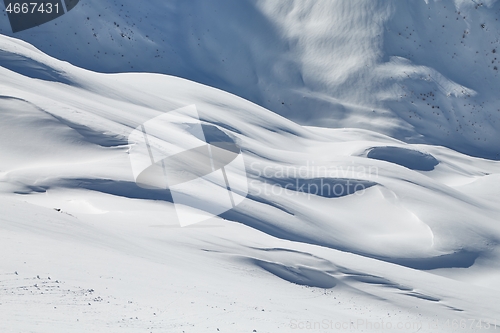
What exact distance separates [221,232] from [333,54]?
18801mm

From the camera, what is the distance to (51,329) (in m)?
4.57

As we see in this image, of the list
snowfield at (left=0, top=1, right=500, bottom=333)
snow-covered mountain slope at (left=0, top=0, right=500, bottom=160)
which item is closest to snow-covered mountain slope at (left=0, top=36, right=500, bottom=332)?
snowfield at (left=0, top=1, right=500, bottom=333)

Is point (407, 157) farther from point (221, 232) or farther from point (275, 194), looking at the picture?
point (221, 232)

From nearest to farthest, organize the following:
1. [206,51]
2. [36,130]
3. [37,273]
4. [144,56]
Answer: [37,273]
[36,130]
[144,56]
[206,51]

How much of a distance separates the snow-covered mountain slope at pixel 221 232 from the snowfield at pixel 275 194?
0.04 metres

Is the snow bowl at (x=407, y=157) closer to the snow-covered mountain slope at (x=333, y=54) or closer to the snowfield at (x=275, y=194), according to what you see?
the snowfield at (x=275, y=194)

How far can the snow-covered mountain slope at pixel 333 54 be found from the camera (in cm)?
2533

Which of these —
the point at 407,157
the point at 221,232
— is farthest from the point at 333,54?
the point at 221,232

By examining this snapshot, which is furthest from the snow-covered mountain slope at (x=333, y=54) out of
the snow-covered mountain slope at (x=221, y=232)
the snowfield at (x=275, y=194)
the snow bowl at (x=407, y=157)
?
the snow-covered mountain slope at (x=221, y=232)

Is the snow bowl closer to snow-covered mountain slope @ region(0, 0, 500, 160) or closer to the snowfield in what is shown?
the snowfield

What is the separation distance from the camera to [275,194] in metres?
13.5

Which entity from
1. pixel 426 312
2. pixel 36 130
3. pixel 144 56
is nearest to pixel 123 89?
pixel 36 130

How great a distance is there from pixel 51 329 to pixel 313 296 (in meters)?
4.82

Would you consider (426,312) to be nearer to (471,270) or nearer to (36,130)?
(471,270)
